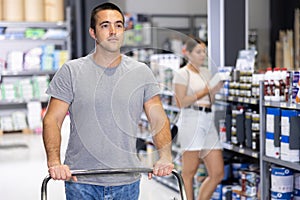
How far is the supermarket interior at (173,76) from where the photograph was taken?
3.98m

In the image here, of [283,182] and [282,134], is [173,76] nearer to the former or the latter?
[282,134]

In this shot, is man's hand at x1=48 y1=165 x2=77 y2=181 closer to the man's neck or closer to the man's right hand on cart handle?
the man's right hand on cart handle

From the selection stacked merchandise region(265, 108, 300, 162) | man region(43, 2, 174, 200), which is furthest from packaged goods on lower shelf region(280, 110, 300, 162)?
man region(43, 2, 174, 200)

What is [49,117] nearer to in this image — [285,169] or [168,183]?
[285,169]

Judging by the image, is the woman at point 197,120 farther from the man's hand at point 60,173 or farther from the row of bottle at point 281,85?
the man's hand at point 60,173

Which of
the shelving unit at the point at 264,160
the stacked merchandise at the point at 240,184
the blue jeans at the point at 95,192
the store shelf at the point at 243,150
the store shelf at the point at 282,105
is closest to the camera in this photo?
the blue jeans at the point at 95,192

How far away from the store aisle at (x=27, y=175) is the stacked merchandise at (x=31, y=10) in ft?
7.14

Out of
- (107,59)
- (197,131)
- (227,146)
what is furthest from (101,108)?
(227,146)

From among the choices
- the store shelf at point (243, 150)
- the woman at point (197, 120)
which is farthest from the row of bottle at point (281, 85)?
the store shelf at point (243, 150)

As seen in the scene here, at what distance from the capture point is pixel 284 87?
4.00 meters

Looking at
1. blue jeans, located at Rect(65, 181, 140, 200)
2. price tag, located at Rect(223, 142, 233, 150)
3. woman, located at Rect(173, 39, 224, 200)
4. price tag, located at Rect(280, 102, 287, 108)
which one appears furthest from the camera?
price tag, located at Rect(223, 142, 233, 150)

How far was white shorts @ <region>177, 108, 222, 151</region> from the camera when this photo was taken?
3.29 metres

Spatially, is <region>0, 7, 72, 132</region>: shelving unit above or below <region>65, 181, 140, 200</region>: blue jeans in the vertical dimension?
above

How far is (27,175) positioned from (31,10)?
439cm
